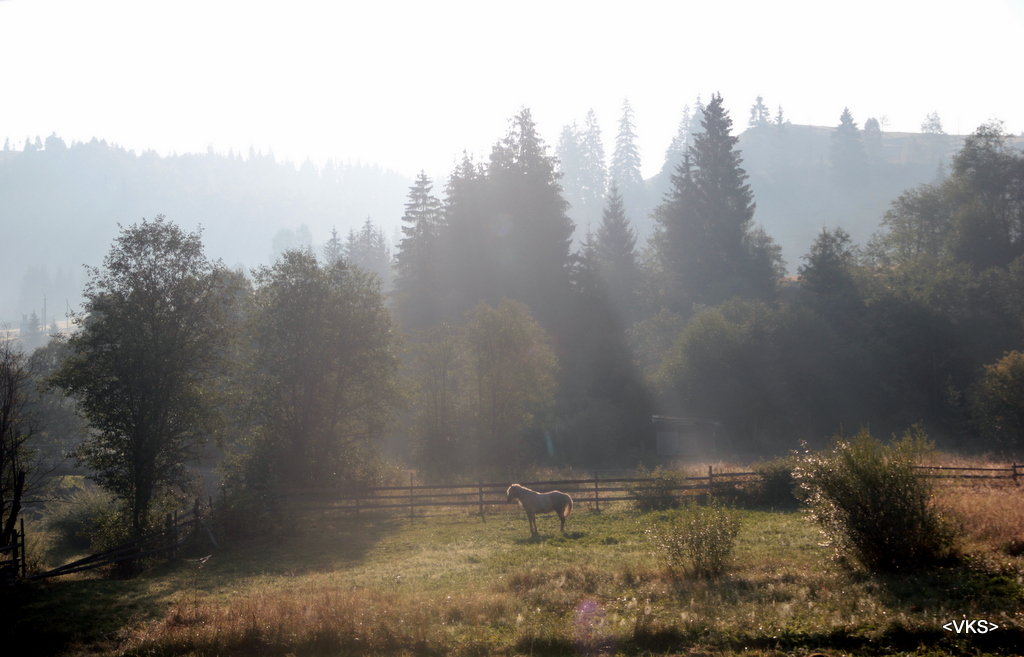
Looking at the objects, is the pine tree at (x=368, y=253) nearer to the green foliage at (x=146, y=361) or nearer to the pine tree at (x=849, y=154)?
the green foliage at (x=146, y=361)

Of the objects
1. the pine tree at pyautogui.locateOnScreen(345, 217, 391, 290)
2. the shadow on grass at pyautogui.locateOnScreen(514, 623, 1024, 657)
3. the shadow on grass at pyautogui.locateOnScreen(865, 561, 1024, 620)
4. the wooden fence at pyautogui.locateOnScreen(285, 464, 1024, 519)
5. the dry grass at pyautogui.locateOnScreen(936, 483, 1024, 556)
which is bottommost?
the wooden fence at pyautogui.locateOnScreen(285, 464, 1024, 519)

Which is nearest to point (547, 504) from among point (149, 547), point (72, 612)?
point (72, 612)

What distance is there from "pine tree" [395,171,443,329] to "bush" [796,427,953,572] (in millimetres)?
51365

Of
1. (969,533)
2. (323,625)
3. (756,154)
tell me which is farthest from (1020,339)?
(756,154)

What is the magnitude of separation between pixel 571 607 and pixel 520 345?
33240mm

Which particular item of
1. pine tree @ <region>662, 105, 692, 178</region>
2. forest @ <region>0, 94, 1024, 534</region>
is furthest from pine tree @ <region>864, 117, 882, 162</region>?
forest @ <region>0, 94, 1024, 534</region>

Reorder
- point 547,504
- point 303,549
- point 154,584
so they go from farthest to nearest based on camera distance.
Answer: point 303,549
point 547,504
point 154,584

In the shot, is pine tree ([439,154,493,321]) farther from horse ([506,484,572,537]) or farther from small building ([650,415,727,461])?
horse ([506,484,572,537])

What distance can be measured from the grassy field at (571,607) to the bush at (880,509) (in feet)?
1.78

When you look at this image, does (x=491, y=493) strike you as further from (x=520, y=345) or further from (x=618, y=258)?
(x=618, y=258)

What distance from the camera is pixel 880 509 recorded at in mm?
12062

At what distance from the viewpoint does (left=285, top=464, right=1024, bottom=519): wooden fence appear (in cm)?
2594

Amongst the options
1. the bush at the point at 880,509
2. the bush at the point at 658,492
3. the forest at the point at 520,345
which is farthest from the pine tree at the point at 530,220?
the bush at the point at 880,509

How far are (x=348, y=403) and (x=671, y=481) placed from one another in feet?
54.6
